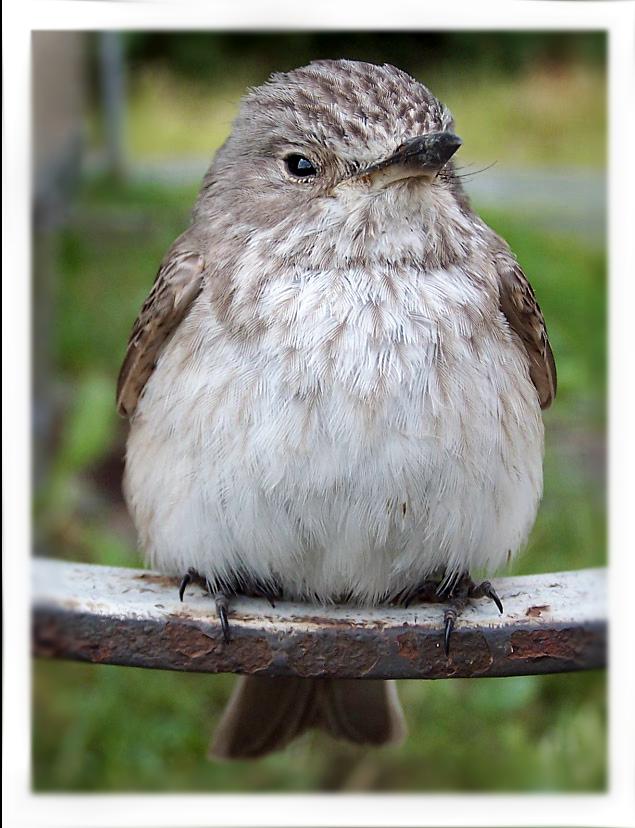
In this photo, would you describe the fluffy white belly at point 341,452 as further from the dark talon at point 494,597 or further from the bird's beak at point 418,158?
the bird's beak at point 418,158

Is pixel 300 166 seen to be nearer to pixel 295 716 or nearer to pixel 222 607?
pixel 222 607

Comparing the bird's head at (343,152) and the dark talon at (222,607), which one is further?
the dark talon at (222,607)

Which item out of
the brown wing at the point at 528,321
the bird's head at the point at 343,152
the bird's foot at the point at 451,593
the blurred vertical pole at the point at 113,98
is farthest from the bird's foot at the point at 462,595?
the blurred vertical pole at the point at 113,98

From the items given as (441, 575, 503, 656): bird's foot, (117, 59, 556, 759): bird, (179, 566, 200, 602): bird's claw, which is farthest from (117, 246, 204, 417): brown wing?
(441, 575, 503, 656): bird's foot

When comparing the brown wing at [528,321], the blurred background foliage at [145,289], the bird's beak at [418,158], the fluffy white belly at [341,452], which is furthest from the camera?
the blurred background foliage at [145,289]

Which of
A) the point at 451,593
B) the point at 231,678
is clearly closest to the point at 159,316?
the point at 451,593

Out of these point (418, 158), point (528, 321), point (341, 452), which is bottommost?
point (341, 452)

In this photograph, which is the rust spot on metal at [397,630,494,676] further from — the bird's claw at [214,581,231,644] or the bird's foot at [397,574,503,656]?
the bird's claw at [214,581,231,644]
